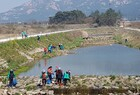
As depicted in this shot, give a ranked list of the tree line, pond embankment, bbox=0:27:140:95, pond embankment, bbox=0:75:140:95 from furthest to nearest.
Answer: the tree line, pond embankment, bbox=0:27:140:95, pond embankment, bbox=0:75:140:95

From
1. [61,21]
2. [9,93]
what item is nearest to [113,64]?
[9,93]

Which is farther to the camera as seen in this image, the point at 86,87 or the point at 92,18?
the point at 92,18

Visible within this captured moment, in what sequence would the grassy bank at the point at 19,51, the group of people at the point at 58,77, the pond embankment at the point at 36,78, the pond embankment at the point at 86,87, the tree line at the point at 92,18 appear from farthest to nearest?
the tree line at the point at 92,18 → the grassy bank at the point at 19,51 → the group of people at the point at 58,77 → the pond embankment at the point at 36,78 → the pond embankment at the point at 86,87

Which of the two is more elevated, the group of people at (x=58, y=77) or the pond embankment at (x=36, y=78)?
the group of people at (x=58, y=77)

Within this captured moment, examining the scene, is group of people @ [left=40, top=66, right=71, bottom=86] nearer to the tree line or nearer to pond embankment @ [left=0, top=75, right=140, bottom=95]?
pond embankment @ [left=0, top=75, right=140, bottom=95]

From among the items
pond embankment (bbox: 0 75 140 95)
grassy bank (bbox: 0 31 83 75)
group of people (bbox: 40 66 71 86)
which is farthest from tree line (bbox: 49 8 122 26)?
group of people (bbox: 40 66 71 86)

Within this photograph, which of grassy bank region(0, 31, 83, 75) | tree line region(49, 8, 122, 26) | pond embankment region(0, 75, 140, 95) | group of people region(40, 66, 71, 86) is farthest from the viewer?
tree line region(49, 8, 122, 26)

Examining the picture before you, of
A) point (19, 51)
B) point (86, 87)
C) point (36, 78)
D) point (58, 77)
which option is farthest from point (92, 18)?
point (86, 87)

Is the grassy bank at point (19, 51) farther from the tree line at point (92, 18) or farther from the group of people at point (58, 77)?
the tree line at point (92, 18)

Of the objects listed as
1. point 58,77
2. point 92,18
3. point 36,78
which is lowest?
point 36,78

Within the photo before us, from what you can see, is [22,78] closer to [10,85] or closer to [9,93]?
[10,85]

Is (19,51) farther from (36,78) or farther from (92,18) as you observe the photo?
(92,18)

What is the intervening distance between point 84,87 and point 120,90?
3037 millimetres

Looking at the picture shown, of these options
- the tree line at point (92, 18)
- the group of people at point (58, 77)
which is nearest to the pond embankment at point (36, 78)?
the group of people at point (58, 77)
